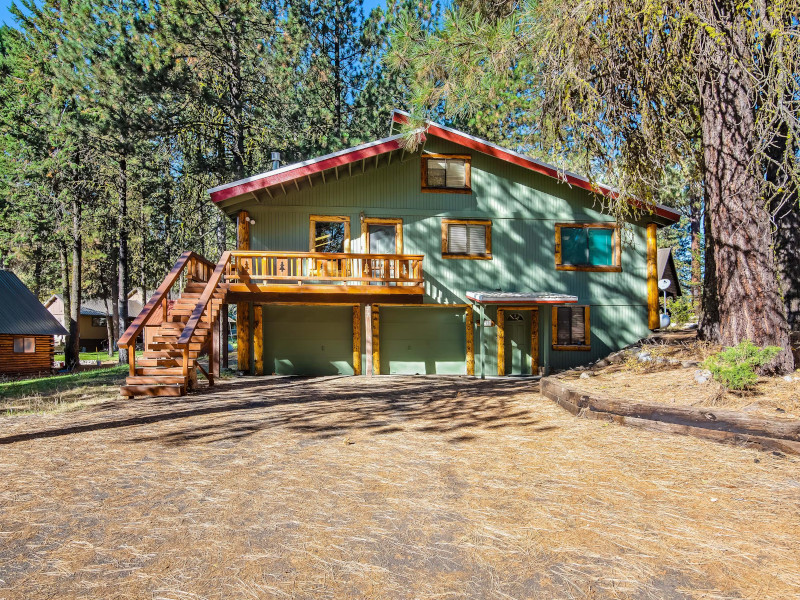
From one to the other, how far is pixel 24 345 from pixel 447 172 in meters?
24.0

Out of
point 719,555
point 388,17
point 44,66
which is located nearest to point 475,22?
point 719,555

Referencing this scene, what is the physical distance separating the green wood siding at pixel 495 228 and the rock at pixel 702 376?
7757 millimetres

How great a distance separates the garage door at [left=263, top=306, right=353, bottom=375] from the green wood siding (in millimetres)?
400

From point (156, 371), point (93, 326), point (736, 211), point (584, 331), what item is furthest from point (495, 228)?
point (93, 326)

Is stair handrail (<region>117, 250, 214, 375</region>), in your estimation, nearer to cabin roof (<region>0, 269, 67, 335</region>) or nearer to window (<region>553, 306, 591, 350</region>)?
window (<region>553, 306, 591, 350</region>)

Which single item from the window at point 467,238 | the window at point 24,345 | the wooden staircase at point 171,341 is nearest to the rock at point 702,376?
the wooden staircase at point 171,341

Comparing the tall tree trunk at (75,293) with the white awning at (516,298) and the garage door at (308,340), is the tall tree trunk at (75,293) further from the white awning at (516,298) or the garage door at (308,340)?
the white awning at (516,298)

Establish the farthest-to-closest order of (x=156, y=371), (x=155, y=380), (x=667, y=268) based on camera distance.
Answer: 1. (x=667, y=268)
2. (x=156, y=371)
3. (x=155, y=380)

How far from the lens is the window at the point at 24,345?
24163mm

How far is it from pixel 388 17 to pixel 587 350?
15909 millimetres

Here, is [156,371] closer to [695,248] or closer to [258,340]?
[258,340]

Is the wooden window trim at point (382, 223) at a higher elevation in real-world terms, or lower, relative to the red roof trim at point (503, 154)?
lower

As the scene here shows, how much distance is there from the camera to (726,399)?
5434mm

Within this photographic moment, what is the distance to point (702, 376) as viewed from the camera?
6258 mm
